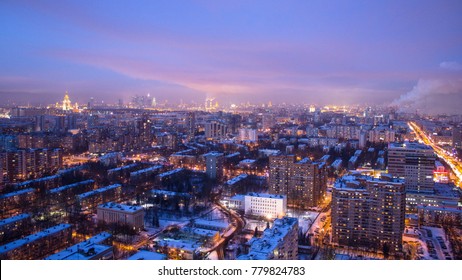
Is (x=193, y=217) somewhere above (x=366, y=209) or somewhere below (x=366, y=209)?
below

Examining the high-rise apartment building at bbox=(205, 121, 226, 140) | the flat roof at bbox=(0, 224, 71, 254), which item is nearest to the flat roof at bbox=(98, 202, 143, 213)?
the flat roof at bbox=(0, 224, 71, 254)

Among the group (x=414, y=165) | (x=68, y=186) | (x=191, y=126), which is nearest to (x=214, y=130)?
(x=191, y=126)

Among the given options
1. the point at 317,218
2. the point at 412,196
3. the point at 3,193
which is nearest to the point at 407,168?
the point at 412,196

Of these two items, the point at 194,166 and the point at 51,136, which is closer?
the point at 194,166

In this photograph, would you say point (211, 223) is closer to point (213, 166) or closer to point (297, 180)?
point (297, 180)

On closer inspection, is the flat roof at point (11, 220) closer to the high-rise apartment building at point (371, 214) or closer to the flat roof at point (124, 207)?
the flat roof at point (124, 207)

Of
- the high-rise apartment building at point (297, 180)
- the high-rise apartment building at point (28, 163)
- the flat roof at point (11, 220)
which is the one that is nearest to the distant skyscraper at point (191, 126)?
the high-rise apartment building at point (28, 163)
